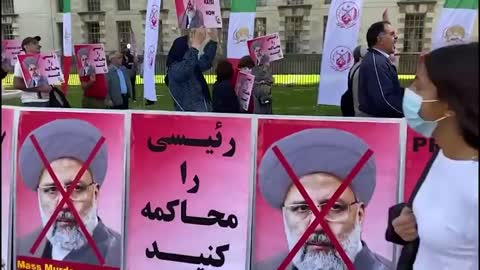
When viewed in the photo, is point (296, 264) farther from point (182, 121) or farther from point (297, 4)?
point (297, 4)

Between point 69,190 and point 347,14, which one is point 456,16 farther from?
point 69,190

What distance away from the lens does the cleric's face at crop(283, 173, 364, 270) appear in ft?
11.4

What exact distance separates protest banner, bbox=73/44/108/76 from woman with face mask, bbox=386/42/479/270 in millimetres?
7741

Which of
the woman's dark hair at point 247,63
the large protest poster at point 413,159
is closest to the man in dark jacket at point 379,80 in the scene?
the large protest poster at point 413,159

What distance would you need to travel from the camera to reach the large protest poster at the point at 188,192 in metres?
3.71

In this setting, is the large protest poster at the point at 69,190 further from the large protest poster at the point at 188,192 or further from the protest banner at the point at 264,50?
the protest banner at the point at 264,50

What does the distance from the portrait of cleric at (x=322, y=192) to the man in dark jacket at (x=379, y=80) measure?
1732 millimetres

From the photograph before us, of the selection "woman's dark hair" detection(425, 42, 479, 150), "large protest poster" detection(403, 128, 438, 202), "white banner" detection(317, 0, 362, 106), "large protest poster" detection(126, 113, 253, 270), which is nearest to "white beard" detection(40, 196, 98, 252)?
"large protest poster" detection(126, 113, 253, 270)

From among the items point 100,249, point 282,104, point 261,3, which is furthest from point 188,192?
point 261,3

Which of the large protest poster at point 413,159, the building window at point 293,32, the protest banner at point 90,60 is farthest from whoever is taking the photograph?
the building window at point 293,32

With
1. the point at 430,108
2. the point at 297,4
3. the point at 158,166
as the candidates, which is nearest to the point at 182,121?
the point at 158,166

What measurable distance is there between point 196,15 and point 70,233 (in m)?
3.48

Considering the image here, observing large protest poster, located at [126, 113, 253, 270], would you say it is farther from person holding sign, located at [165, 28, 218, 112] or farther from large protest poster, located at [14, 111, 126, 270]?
person holding sign, located at [165, 28, 218, 112]

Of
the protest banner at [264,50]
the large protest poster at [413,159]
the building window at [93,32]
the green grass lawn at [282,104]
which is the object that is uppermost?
the building window at [93,32]
